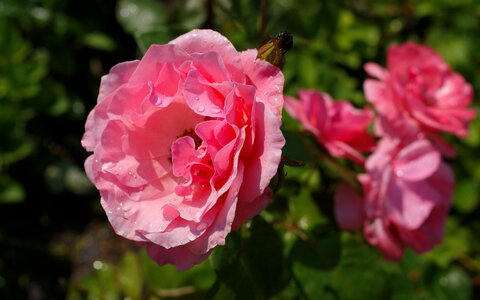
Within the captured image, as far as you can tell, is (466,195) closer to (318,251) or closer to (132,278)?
(318,251)

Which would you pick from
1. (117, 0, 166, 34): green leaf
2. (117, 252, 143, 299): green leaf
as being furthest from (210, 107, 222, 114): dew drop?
(117, 0, 166, 34): green leaf

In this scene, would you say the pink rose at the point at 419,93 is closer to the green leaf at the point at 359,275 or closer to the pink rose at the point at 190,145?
the green leaf at the point at 359,275

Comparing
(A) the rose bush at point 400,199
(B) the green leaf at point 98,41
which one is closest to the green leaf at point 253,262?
(A) the rose bush at point 400,199

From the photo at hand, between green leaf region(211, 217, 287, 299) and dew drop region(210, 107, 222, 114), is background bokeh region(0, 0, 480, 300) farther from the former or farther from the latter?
dew drop region(210, 107, 222, 114)

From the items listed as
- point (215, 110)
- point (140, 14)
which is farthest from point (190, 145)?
point (140, 14)

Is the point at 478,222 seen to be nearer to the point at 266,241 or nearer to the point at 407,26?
the point at 407,26

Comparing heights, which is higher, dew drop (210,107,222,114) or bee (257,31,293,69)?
bee (257,31,293,69)

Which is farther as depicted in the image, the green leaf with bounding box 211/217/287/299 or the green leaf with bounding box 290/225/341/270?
the green leaf with bounding box 290/225/341/270
